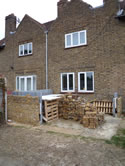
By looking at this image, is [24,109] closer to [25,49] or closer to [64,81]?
[64,81]

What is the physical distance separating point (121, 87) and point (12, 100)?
663 cm

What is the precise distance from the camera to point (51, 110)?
7.35 meters

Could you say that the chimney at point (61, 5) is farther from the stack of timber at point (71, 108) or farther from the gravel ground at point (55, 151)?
the gravel ground at point (55, 151)

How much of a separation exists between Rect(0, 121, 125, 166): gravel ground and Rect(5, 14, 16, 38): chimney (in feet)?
40.9

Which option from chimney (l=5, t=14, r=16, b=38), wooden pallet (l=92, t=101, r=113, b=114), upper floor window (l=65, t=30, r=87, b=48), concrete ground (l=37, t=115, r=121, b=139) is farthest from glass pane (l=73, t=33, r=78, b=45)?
chimney (l=5, t=14, r=16, b=38)

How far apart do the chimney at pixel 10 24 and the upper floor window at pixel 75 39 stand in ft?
23.3

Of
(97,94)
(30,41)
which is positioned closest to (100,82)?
(97,94)

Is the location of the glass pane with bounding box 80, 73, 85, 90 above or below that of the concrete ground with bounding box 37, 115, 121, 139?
above

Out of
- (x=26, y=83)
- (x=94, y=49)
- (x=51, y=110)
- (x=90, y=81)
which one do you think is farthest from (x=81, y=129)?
(x=26, y=83)

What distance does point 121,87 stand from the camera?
337 inches

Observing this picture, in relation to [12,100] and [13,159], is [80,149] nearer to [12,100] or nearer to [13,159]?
[13,159]

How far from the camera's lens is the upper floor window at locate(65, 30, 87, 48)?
10028 millimetres

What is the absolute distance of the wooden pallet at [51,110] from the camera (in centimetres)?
700

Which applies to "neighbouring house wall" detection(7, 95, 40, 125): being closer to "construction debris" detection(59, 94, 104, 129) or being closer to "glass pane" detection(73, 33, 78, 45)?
"construction debris" detection(59, 94, 104, 129)
